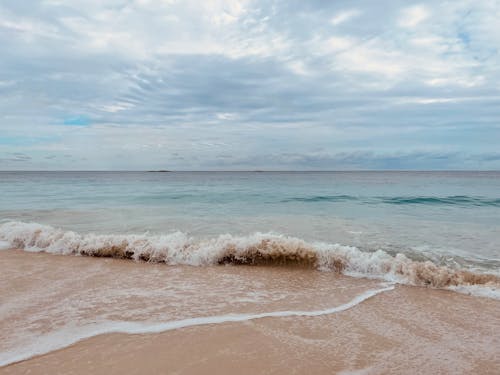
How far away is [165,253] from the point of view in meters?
6.70

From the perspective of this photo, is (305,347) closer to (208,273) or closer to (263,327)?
(263,327)

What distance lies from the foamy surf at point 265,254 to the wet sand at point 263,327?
0.37 m

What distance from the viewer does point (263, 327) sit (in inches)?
142

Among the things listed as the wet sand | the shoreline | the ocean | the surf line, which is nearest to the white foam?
the ocean

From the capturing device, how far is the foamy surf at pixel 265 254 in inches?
208

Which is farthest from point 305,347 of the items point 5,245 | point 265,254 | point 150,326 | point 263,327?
point 5,245

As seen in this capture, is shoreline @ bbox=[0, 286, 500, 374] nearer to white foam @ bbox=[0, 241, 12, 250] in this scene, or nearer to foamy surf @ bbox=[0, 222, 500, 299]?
foamy surf @ bbox=[0, 222, 500, 299]

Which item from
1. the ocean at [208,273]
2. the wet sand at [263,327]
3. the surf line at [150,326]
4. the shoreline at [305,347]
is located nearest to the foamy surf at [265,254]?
the ocean at [208,273]

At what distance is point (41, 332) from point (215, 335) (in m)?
1.95

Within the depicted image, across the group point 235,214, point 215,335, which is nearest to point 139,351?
point 215,335

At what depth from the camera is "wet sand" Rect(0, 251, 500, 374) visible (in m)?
2.89

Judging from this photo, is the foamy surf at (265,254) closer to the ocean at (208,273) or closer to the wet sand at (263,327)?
the ocean at (208,273)

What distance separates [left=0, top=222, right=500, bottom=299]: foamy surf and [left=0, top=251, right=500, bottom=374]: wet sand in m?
0.37

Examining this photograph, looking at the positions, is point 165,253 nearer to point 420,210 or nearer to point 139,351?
point 139,351
